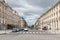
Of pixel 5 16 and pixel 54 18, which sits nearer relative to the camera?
pixel 54 18

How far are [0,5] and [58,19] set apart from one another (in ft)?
96.4

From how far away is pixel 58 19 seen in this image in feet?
239

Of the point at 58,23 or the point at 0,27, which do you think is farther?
the point at 0,27

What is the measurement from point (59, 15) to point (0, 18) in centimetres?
2819

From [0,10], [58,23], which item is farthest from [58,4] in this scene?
[0,10]

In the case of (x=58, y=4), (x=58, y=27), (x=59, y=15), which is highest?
(x=58, y=4)

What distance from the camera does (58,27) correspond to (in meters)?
73.9

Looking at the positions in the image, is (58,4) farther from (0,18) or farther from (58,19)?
(0,18)

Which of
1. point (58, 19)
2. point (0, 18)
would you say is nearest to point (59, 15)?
point (58, 19)

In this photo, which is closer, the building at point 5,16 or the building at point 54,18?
the building at point 54,18

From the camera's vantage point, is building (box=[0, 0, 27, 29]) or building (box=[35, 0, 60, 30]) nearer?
building (box=[35, 0, 60, 30])

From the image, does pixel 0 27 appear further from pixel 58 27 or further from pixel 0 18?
pixel 58 27

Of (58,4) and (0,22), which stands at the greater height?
(58,4)

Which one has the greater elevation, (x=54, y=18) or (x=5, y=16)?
(x=5, y=16)
